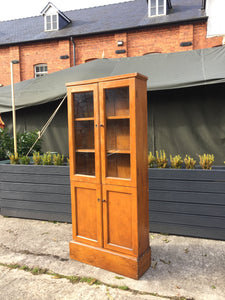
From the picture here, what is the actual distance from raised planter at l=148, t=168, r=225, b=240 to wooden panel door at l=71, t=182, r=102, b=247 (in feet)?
3.38

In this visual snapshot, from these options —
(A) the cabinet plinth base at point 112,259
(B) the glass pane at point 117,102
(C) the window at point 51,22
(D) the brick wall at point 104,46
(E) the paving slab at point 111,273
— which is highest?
(C) the window at point 51,22

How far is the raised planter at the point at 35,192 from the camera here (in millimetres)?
4074

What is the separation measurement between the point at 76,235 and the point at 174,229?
142 centimetres

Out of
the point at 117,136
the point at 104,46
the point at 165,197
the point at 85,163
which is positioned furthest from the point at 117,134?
the point at 104,46

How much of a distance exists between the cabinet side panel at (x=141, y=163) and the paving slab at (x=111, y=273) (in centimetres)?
37

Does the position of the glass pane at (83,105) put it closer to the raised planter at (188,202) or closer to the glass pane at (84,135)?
the glass pane at (84,135)

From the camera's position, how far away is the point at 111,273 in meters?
2.71

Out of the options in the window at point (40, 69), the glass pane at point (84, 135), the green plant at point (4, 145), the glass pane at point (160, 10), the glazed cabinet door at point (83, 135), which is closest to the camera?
the glazed cabinet door at point (83, 135)

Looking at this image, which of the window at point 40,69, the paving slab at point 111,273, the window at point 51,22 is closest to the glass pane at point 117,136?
the paving slab at point 111,273

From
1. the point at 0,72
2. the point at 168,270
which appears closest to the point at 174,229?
the point at 168,270

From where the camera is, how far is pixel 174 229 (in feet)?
11.5

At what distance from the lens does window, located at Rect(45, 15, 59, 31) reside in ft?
49.0

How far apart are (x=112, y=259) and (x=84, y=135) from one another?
4.76ft

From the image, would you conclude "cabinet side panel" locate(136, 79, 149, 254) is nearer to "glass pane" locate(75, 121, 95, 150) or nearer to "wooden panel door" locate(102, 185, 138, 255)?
"wooden panel door" locate(102, 185, 138, 255)
